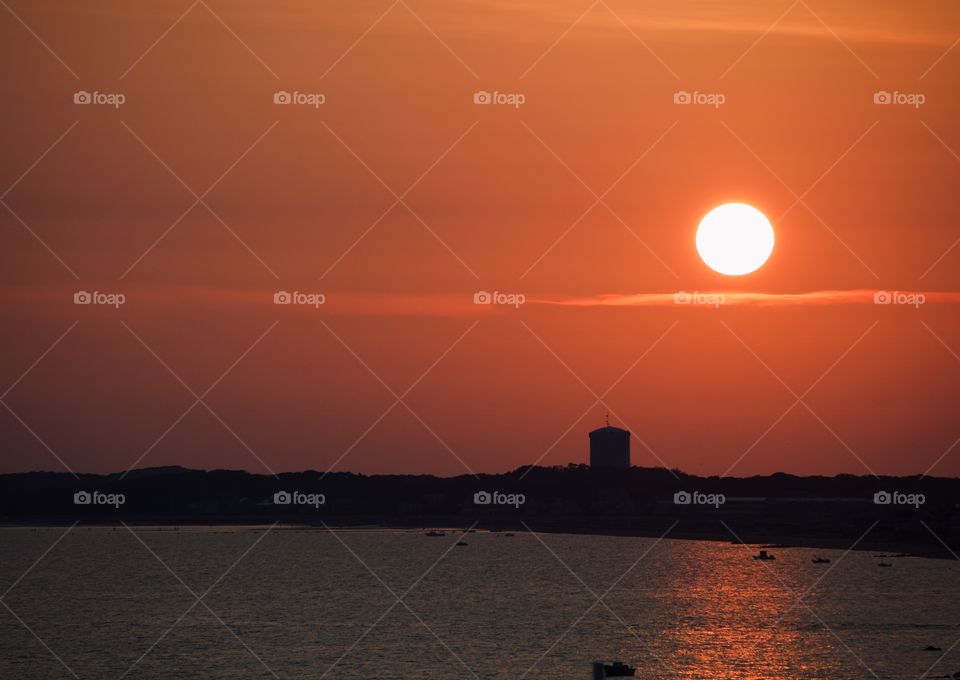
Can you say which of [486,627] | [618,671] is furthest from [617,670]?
[486,627]

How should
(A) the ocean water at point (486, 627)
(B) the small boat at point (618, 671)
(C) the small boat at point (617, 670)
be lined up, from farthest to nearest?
1. (A) the ocean water at point (486, 627)
2. (B) the small boat at point (618, 671)
3. (C) the small boat at point (617, 670)

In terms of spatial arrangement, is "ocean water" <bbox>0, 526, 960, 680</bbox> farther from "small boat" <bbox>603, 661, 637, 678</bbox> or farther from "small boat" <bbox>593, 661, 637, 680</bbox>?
"small boat" <bbox>603, 661, 637, 678</bbox>

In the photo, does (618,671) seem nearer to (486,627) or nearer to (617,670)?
(617,670)

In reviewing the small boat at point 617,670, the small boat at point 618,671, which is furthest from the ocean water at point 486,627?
the small boat at point 618,671

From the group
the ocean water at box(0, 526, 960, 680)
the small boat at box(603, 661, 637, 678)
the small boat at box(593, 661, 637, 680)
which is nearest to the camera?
the small boat at box(593, 661, 637, 680)

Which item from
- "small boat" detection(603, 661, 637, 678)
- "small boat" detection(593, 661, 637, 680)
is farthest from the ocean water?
"small boat" detection(603, 661, 637, 678)

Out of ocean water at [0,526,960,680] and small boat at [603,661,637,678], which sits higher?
ocean water at [0,526,960,680]

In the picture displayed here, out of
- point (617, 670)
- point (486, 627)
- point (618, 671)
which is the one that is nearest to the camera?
point (618, 671)

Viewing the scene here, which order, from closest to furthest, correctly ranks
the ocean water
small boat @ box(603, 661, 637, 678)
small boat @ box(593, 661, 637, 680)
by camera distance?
1. small boat @ box(593, 661, 637, 680)
2. small boat @ box(603, 661, 637, 678)
3. the ocean water

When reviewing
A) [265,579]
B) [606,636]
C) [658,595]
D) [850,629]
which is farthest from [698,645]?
[265,579]

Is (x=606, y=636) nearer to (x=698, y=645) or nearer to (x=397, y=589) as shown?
(x=698, y=645)

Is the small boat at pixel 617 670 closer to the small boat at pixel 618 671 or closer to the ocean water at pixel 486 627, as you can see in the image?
the small boat at pixel 618 671

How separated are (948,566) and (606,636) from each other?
106 metres

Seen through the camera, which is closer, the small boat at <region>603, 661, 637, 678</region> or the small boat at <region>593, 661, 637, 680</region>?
the small boat at <region>593, 661, 637, 680</region>
